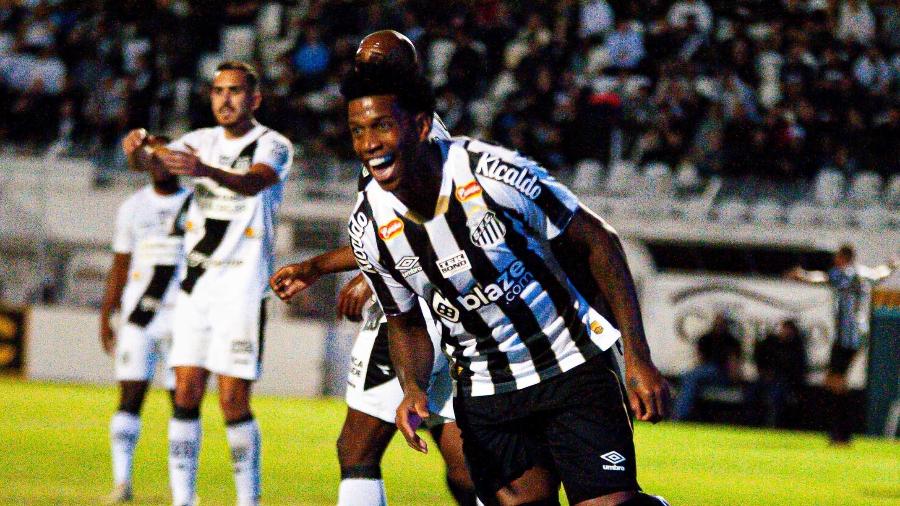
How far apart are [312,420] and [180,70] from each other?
284 inches

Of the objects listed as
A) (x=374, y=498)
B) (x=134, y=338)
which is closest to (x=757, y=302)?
(x=134, y=338)

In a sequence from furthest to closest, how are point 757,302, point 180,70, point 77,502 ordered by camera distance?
1. point 180,70
2. point 757,302
3. point 77,502

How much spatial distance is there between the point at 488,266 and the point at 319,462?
6476 mm

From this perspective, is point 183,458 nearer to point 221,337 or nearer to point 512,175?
point 221,337

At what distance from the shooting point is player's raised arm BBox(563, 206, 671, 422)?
365 centimetres

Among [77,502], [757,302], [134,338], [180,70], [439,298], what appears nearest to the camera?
[439,298]

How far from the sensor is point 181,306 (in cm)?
671

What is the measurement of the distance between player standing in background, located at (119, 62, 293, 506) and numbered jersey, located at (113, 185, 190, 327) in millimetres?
1965

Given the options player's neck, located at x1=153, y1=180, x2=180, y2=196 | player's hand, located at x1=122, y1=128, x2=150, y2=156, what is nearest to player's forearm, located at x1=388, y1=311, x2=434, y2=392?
player's hand, located at x1=122, y1=128, x2=150, y2=156

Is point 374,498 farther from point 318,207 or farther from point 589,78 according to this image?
point 589,78

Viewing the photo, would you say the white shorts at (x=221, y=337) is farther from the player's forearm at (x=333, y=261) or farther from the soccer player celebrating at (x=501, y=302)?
the soccer player celebrating at (x=501, y=302)

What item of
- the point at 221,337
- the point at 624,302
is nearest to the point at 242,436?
the point at 221,337

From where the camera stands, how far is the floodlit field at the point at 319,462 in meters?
8.43

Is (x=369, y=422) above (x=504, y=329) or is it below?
below
